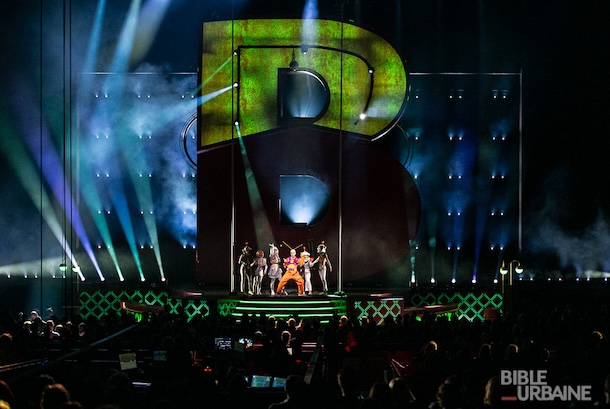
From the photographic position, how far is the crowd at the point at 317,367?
6.66 m

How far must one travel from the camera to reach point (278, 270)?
79.9ft

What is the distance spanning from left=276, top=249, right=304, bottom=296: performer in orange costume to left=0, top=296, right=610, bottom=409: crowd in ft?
25.6

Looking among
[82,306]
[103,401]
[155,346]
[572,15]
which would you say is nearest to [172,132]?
[82,306]

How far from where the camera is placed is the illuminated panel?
2634cm

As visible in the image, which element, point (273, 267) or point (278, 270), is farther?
point (278, 270)

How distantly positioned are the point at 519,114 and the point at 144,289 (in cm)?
1465

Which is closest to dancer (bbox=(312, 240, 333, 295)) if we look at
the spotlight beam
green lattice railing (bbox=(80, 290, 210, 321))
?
the spotlight beam

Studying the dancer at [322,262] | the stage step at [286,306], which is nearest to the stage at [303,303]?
the stage step at [286,306]

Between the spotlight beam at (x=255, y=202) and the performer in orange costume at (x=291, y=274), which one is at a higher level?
the spotlight beam at (x=255, y=202)

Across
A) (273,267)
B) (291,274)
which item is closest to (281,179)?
(273,267)

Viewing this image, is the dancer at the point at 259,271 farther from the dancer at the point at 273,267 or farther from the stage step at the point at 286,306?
the stage step at the point at 286,306

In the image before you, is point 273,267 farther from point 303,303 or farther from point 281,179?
point 281,179

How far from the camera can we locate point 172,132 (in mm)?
29734

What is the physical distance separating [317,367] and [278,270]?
1473cm
